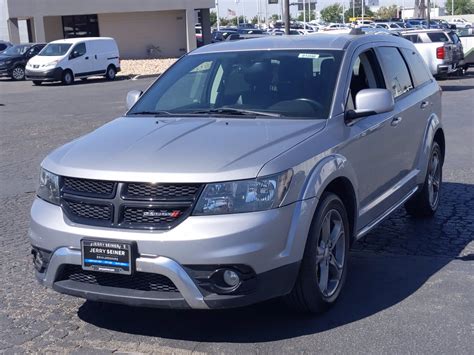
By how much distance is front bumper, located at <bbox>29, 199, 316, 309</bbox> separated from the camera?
413 centimetres

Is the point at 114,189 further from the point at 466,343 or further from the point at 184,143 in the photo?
the point at 466,343

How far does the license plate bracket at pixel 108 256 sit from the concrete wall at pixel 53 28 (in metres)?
44.7

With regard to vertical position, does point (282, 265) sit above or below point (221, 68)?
below

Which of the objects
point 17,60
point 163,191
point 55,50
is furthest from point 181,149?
point 17,60

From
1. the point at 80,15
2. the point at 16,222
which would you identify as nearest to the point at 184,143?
the point at 16,222

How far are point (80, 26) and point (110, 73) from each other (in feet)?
54.2

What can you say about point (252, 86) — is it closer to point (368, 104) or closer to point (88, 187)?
point (368, 104)

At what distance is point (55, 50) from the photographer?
30.6 metres

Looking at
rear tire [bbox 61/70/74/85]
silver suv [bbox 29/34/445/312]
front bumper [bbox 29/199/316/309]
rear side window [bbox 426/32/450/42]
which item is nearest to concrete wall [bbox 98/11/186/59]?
rear tire [bbox 61/70/74/85]

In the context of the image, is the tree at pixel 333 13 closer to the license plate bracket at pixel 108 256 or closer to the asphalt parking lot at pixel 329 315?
the asphalt parking lot at pixel 329 315

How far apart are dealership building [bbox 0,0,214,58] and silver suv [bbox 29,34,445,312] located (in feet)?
131

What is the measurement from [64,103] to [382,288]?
1790 centimetres

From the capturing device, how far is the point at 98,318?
4.97m

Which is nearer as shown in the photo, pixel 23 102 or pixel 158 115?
pixel 158 115
